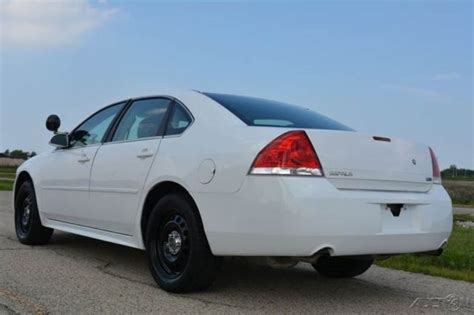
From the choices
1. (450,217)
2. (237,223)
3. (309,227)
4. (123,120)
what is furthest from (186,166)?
(450,217)

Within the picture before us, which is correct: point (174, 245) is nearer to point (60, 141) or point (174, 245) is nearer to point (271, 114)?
point (271, 114)

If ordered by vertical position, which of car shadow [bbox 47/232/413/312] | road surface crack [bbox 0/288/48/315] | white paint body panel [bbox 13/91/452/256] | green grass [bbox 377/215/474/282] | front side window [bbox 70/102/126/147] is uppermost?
front side window [bbox 70/102/126/147]

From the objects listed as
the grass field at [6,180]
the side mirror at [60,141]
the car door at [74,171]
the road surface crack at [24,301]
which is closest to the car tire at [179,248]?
the road surface crack at [24,301]

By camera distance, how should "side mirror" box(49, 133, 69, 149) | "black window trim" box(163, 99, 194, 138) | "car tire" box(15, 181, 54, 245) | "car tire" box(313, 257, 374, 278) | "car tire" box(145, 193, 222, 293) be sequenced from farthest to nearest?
"car tire" box(15, 181, 54, 245) < "side mirror" box(49, 133, 69, 149) < "car tire" box(313, 257, 374, 278) < "black window trim" box(163, 99, 194, 138) < "car tire" box(145, 193, 222, 293)

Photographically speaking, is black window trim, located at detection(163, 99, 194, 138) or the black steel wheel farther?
black window trim, located at detection(163, 99, 194, 138)

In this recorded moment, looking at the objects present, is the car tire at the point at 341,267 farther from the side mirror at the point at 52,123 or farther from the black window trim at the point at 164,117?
the side mirror at the point at 52,123

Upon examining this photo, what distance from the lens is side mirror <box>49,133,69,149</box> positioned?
238 inches

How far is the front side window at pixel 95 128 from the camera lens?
18.4 ft

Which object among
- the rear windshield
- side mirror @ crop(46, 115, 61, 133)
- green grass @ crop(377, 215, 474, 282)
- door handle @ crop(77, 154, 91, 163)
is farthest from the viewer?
side mirror @ crop(46, 115, 61, 133)

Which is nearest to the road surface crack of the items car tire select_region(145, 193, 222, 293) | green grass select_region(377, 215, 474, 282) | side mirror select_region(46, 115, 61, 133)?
car tire select_region(145, 193, 222, 293)

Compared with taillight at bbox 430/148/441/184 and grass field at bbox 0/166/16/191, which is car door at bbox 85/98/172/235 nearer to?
taillight at bbox 430/148/441/184

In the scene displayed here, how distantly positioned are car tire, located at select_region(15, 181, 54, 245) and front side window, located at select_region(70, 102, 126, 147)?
968 mm

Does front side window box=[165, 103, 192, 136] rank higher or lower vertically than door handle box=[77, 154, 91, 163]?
higher

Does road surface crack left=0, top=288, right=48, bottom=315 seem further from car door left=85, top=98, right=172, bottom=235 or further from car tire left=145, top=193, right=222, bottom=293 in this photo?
car door left=85, top=98, right=172, bottom=235
